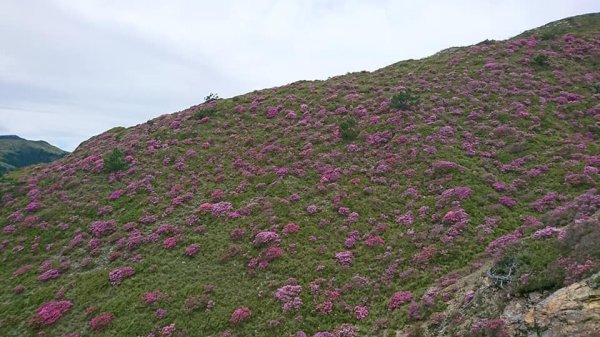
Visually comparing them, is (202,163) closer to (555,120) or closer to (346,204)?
(346,204)

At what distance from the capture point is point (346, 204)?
3416 cm

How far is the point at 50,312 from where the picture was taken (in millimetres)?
27656

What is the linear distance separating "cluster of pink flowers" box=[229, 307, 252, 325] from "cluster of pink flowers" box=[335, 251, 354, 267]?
7254mm

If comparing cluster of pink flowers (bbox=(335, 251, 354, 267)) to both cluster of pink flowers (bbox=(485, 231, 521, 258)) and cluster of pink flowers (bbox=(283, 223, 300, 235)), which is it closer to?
cluster of pink flowers (bbox=(283, 223, 300, 235))

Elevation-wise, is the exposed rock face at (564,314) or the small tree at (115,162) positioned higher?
the small tree at (115,162)

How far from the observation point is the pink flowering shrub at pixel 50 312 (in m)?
27.0

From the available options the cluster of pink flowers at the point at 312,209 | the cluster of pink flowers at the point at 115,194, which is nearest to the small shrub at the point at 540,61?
the cluster of pink flowers at the point at 312,209

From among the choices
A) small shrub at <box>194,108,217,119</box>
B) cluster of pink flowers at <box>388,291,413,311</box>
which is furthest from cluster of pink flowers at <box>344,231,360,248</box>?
small shrub at <box>194,108,217,119</box>

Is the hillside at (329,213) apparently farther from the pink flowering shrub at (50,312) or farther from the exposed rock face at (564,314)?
the exposed rock face at (564,314)

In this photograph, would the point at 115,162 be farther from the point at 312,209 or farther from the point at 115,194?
the point at 312,209

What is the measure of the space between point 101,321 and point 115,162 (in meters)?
25.4

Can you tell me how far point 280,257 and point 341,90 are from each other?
117ft

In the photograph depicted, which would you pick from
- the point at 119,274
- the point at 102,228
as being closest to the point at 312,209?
the point at 119,274

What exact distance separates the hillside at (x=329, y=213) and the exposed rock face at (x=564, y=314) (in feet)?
0.85
